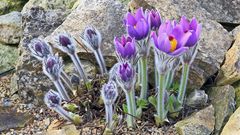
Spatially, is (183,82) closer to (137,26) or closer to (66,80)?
(137,26)

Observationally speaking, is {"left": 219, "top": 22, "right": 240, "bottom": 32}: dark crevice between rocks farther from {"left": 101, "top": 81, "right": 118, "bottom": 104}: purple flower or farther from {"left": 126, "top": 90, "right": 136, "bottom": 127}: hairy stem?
{"left": 101, "top": 81, "right": 118, "bottom": 104}: purple flower

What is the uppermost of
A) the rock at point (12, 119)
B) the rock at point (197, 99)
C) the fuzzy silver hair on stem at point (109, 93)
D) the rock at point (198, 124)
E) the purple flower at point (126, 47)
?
the purple flower at point (126, 47)

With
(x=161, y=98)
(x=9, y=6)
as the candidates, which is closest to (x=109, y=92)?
(x=161, y=98)

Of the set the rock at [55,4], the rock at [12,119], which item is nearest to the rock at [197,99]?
the rock at [12,119]

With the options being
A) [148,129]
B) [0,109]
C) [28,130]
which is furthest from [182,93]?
[0,109]

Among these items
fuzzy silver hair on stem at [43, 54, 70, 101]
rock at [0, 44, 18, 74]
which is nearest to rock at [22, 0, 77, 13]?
rock at [0, 44, 18, 74]

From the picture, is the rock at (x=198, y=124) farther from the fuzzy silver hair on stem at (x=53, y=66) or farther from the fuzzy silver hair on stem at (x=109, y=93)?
the fuzzy silver hair on stem at (x=53, y=66)

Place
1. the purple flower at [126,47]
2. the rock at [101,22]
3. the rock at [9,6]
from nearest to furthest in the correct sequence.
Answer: the purple flower at [126,47], the rock at [101,22], the rock at [9,6]
